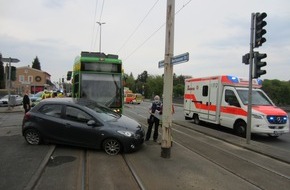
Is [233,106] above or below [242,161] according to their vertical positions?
above

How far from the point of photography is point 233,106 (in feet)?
51.8

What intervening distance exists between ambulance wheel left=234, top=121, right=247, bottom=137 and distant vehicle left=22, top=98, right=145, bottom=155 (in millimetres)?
6548

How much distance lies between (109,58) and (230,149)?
619 cm

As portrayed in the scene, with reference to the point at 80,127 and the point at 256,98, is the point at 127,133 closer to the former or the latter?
the point at 80,127

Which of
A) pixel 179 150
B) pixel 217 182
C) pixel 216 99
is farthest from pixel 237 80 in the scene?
pixel 217 182

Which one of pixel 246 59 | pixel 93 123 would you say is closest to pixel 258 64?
pixel 246 59

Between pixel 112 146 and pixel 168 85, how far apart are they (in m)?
2.29

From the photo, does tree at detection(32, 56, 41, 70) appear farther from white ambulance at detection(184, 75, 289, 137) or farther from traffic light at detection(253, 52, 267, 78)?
traffic light at detection(253, 52, 267, 78)

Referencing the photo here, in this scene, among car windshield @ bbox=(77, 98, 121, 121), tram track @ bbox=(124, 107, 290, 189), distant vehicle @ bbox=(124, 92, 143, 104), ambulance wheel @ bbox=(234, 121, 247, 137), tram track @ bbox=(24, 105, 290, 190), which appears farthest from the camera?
distant vehicle @ bbox=(124, 92, 143, 104)

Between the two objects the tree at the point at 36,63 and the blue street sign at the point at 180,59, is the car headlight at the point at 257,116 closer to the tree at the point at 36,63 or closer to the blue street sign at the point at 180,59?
the blue street sign at the point at 180,59

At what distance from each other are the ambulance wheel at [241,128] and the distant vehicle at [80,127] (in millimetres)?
6548

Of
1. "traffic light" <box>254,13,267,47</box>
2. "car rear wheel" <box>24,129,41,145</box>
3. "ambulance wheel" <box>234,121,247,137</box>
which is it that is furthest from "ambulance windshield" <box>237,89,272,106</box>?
"car rear wheel" <box>24,129,41,145</box>

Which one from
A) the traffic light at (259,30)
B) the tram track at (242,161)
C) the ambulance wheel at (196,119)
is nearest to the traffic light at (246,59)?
the traffic light at (259,30)

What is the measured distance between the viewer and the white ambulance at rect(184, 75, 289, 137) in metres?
14.3
